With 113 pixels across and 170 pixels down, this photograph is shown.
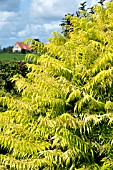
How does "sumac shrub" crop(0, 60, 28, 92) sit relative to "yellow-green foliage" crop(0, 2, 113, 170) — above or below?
above

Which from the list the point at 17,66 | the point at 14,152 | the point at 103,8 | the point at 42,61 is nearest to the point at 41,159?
the point at 14,152

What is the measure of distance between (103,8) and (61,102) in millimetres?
2109

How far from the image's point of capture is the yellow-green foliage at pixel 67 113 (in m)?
4.55

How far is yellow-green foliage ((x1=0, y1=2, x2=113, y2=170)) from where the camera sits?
455 cm

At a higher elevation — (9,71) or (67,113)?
(9,71)

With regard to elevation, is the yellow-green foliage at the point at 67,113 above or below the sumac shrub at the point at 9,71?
below

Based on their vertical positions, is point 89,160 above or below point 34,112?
below

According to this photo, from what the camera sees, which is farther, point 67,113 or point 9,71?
point 9,71

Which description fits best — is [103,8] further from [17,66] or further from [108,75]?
[17,66]

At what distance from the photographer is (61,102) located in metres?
4.84

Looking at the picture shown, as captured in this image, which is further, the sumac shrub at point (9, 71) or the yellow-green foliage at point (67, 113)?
the sumac shrub at point (9, 71)

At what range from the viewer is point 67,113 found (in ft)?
15.0

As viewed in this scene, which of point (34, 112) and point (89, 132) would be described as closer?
point (89, 132)

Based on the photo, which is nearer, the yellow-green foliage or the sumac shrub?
the yellow-green foliage
